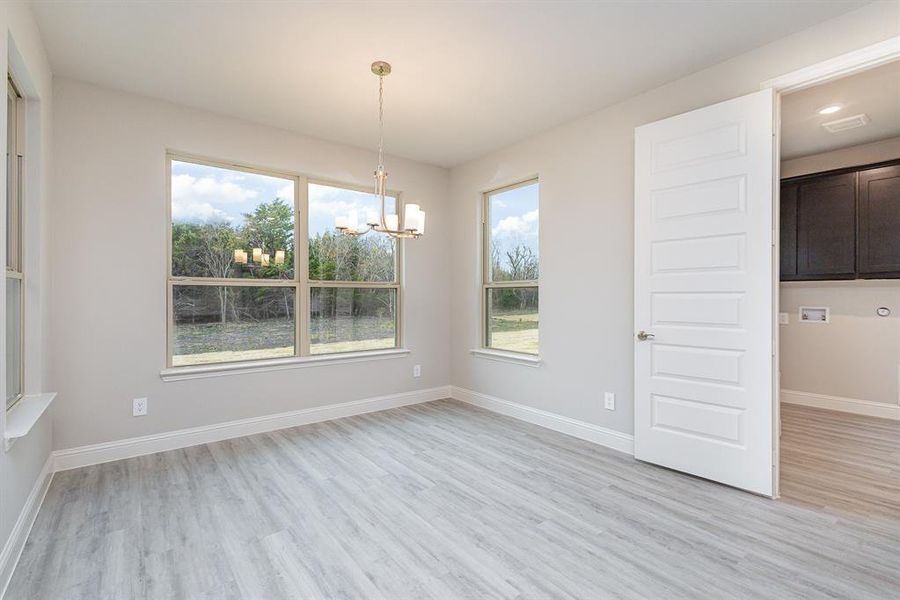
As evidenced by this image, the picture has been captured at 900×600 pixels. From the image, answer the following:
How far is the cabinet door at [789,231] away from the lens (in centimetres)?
458

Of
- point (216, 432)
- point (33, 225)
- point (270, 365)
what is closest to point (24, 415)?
point (33, 225)

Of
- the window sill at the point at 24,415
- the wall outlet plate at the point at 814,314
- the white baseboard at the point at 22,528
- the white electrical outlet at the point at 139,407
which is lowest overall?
the white baseboard at the point at 22,528

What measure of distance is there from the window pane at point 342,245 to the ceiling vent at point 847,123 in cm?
403

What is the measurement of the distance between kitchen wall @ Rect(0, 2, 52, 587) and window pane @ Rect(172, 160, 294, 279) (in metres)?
0.84

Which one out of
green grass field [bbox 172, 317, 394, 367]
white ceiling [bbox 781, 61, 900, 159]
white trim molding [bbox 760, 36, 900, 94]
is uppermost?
white ceiling [bbox 781, 61, 900, 159]

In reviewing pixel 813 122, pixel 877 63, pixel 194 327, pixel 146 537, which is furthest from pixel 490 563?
pixel 813 122

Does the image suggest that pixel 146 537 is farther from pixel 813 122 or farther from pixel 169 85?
pixel 813 122

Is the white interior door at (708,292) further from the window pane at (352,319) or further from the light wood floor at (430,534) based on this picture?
the window pane at (352,319)

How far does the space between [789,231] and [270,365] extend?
18.1 feet

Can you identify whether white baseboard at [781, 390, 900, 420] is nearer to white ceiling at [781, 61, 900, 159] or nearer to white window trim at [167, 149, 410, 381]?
white ceiling at [781, 61, 900, 159]

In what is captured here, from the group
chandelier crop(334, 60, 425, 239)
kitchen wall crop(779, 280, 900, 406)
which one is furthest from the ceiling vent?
chandelier crop(334, 60, 425, 239)

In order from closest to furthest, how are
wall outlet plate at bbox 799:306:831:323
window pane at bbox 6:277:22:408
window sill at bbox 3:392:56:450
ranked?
window sill at bbox 3:392:56:450, window pane at bbox 6:277:22:408, wall outlet plate at bbox 799:306:831:323

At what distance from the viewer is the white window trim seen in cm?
339

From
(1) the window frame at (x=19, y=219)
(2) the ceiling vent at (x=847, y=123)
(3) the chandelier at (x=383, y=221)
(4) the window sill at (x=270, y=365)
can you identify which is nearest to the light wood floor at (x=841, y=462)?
(2) the ceiling vent at (x=847, y=123)
